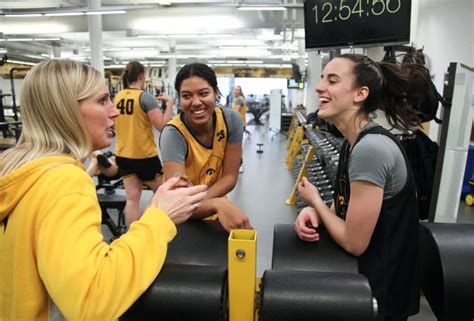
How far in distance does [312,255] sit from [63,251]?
850 millimetres

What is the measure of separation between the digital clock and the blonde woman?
6.76ft

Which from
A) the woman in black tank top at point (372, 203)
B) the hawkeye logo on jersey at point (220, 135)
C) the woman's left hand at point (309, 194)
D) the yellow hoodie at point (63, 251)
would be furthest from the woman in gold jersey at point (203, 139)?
the yellow hoodie at point (63, 251)

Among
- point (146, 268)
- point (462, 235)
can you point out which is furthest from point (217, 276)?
point (462, 235)

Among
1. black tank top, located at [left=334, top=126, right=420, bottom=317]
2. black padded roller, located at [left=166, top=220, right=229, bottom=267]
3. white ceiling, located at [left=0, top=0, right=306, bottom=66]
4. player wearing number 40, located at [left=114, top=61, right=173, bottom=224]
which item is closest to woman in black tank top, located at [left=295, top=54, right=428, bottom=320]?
black tank top, located at [left=334, top=126, right=420, bottom=317]

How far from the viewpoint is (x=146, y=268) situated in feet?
2.80

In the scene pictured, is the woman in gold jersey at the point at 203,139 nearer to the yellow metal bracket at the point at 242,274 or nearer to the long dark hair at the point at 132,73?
the yellow metal bracket at the point at 242,274

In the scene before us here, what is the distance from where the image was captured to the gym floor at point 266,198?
3.29 meters

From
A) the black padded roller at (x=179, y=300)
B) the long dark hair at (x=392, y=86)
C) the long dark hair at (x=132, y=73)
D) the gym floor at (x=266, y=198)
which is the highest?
the long dark hair at (x=132, y=73)

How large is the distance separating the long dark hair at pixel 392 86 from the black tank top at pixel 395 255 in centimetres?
20

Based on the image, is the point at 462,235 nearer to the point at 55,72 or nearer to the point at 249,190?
the point at 55,72

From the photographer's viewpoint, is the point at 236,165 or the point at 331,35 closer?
the point at 236,165

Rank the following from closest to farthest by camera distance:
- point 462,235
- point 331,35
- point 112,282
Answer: point 112,282
point 462,235
point 331,35

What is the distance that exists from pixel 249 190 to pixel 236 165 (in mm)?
3686

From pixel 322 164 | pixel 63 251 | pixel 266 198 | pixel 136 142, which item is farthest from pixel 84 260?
pixel 266 198
